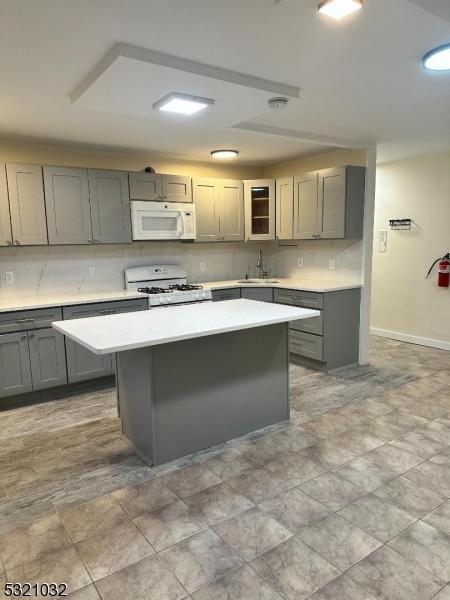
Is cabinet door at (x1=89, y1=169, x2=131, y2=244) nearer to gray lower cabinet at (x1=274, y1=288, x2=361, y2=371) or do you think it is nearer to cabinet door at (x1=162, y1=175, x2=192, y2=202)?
cabinet door at (x1=162, y1=175, x2=192, y2=202)

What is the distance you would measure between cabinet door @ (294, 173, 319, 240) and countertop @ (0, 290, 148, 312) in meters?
1.97

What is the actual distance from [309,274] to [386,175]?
71.7 inches

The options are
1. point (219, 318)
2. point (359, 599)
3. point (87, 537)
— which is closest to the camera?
point (359, 599)

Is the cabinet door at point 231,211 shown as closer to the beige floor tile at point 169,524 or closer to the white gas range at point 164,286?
the white gas range at point 164,286

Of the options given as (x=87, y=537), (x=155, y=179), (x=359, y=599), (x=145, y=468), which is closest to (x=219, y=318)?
(x=145, y=468)

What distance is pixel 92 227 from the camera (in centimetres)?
403

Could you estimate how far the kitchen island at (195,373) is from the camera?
2.47 meters

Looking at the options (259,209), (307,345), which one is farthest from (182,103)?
(307,345)

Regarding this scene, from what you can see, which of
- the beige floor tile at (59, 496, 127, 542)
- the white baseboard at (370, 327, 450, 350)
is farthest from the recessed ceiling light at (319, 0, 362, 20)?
the white baseboard at (370, 327, 450, 350)

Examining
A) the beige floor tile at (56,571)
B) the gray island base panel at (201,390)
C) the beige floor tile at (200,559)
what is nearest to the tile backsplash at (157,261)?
the gray island base panel at (201,390)

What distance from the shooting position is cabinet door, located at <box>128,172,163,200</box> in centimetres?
422

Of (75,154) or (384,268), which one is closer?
(75,154)

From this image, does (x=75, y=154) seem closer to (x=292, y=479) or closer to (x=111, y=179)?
(x=111, y=179)

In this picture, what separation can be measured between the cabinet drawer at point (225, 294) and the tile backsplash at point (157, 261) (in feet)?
1.92
